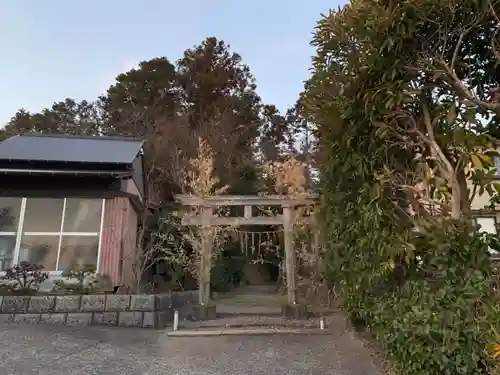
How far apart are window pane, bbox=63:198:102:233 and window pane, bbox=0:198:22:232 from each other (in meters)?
0.98

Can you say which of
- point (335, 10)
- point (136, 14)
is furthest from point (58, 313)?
point (136, 14)

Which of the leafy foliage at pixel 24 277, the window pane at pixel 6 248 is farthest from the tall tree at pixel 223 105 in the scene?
the leafy foliage at pixel 24 277

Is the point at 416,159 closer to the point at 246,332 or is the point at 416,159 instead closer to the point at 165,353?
the point at 165,353

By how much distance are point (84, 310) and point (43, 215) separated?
2.70 meters

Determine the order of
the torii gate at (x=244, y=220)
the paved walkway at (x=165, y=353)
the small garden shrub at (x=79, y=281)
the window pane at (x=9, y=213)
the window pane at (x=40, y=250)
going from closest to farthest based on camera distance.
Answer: the paved walkway at (x=165, y=353), the small garden shrub at (x=79, y=281), the window pane at (x=40, y=250), the window pane at (x=9, y=213), the torii gate at (x=244, y=220)

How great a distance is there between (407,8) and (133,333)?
5.26 meters

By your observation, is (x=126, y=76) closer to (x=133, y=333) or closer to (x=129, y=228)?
(x=129, y=228)

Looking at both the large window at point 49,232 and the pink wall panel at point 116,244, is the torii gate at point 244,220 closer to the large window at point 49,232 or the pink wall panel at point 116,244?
the pink wall panel at point 116,244

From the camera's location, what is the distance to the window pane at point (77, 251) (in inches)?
284

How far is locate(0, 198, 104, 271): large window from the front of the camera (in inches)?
284

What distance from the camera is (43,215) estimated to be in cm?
742

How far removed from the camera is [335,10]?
10.5 feet

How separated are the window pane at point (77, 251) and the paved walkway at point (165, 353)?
2.01 m

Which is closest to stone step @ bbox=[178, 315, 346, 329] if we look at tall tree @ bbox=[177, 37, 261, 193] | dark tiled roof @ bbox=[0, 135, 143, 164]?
dark tiled roof @ bbox=[0, 135, 143, 164]
